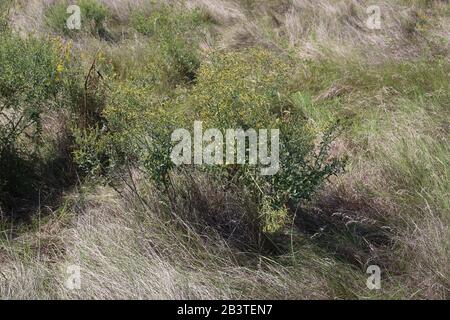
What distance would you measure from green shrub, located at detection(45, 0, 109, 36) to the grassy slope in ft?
9.49

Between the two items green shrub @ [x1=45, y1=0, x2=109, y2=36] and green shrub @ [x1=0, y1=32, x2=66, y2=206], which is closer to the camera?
green shrub @ [x1=0, y1=32, x2=66, y2=206]

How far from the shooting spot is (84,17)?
6582 mm

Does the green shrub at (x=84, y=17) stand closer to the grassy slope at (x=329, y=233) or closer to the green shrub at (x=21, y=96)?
the green shrub at (x=21, y=96)

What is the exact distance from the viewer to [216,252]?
10.1 ft

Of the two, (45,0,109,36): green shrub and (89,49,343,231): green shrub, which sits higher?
(45,0,109,36): green shrub

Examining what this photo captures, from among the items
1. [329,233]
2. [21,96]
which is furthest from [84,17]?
[329,233]

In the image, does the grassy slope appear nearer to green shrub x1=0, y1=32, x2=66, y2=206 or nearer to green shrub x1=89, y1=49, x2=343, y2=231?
green shrub x1=89, y1=49, x2=343, y2=231

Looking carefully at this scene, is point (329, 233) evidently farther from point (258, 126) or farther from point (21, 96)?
point (21, 96)

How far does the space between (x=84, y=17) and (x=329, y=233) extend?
452 cm

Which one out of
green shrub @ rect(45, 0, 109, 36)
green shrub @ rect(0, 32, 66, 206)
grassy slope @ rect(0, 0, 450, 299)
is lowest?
grassy slope @ rect(0, 0, 450, 299)

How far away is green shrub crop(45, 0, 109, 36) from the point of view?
254 inches

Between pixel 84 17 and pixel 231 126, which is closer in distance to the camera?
pixel 231 126

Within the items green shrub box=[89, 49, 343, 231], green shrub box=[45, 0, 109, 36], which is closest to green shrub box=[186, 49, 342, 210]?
green shrub box=[89, 49, 343, 231]

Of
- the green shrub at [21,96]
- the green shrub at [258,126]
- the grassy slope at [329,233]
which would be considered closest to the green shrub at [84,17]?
the green shrub at [21,96]
